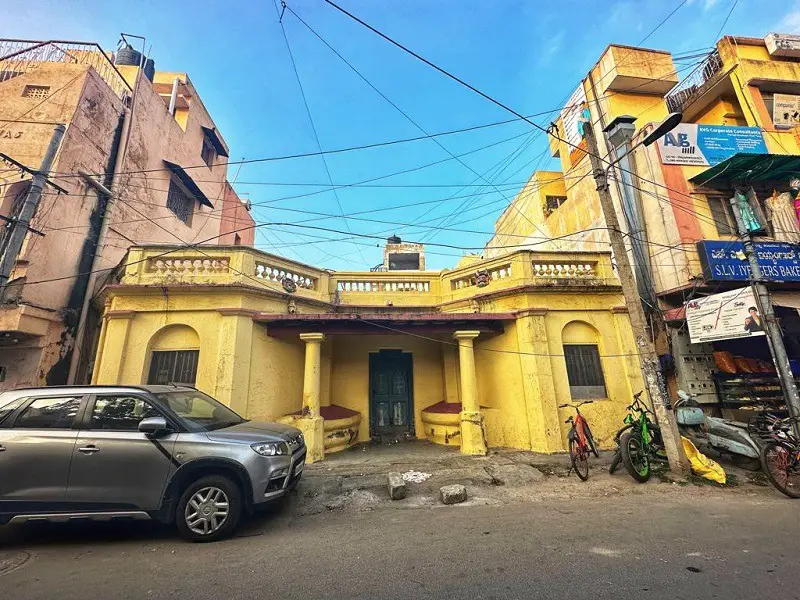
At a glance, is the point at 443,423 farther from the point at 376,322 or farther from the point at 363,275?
the point at 363,275

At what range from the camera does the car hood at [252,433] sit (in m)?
4.17

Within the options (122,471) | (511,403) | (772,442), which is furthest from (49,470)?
(772,442)

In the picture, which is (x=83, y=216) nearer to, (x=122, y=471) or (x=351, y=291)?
(x=351, y=291)

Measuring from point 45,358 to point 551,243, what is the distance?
1752 cm

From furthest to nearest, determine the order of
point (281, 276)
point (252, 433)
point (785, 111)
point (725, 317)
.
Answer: point (785, 111) → point (281, 276) → point (725, 317) → point (252, 433)

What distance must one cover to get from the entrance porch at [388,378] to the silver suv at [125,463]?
11.7 ft

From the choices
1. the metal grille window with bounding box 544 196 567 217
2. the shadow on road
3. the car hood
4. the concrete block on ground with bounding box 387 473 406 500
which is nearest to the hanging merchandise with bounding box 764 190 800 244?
the metal grille window with bounding box 544 196 567 217

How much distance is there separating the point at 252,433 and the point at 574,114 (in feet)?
54.2

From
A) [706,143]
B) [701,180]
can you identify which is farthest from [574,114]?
[701,180]

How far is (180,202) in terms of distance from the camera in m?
13.9

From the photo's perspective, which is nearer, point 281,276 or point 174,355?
point 174,355

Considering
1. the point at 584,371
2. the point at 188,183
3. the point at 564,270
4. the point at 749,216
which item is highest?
the point at 188,183

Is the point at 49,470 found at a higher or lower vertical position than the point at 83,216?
lower

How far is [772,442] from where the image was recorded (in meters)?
5.59
